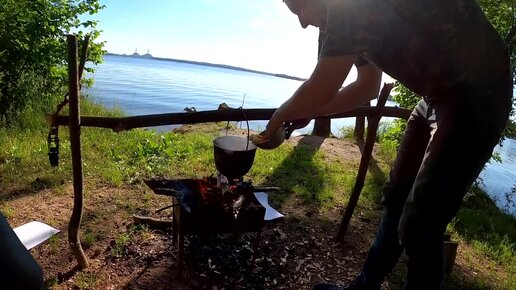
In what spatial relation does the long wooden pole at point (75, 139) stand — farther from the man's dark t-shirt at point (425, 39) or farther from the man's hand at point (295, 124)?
the man's dark t-shirt at point (425, 39)

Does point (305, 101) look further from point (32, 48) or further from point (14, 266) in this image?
point (32, 48)

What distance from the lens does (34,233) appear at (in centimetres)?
344

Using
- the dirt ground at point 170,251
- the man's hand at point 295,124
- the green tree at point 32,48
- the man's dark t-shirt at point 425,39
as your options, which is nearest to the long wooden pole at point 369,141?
the dirt ground at point 170,251

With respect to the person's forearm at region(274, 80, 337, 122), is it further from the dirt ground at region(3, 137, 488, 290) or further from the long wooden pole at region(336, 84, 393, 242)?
the long wooden pole at region(336, 84, 393, 242)

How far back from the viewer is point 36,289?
1.33 m

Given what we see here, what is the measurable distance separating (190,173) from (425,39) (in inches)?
174

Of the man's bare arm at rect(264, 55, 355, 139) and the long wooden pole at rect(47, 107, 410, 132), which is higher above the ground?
the man's bare arm at rect(264, 55, 355, 139)

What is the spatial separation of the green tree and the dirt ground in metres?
4.34

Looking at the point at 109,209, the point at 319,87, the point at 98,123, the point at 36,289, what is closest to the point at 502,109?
the point at 319,87

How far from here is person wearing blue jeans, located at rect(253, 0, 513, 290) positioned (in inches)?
63.8

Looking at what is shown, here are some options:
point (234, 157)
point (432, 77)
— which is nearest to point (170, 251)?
point (234, 157)

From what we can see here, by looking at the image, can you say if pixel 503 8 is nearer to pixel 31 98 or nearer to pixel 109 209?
pixel 109 209

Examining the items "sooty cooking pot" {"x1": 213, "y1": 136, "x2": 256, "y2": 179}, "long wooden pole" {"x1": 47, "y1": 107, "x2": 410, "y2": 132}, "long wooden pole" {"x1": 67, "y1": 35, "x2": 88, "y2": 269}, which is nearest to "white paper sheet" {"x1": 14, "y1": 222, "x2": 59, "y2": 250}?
"long wooden pole" {"x1": 67, "y1": 35, "x2": 88, "y2": 269}

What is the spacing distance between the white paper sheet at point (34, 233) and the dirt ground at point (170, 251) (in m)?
0.09
